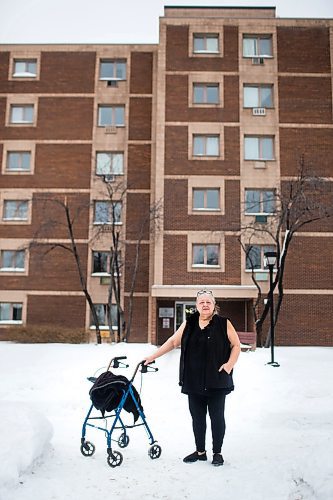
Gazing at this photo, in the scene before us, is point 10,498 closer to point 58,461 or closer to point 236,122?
point 58,461

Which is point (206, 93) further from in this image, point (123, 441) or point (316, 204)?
Result: point (123, 441)

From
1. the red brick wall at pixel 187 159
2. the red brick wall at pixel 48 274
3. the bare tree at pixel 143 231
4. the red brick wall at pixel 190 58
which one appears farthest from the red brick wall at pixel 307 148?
the red brick wall at pixel 48 274

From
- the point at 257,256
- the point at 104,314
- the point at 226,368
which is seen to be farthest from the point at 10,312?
the point at 226,368

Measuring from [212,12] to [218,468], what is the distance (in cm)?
2826

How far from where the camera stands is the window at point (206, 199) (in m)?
26.1

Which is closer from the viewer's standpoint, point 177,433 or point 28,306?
point 177,433

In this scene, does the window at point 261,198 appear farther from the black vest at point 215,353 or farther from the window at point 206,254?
the black vest at point 215,353

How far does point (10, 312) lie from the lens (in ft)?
89.4

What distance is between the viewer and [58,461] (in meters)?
5.81

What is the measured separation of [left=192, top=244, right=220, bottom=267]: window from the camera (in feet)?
83.4

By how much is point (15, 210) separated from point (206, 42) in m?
13.8

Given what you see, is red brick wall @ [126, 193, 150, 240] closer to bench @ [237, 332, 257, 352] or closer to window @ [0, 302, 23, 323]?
window @ [0, 302, 23, 323]

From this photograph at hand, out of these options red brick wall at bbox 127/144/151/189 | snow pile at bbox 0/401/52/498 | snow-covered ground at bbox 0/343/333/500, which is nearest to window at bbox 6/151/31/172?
red brick wall at bbox 127/144/151/189

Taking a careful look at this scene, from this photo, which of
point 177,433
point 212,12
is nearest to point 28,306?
point 212,12
